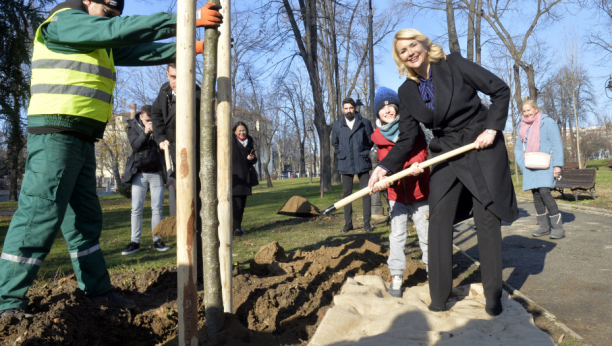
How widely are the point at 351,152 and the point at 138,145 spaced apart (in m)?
3.43

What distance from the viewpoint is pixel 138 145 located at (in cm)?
558

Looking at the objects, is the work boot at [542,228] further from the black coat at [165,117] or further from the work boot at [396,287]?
the black coat at [165,117]

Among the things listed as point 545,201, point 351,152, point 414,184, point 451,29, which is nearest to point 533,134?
point 545,201

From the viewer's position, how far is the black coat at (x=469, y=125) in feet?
9.78

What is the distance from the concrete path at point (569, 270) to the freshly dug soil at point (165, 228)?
13.9 feet

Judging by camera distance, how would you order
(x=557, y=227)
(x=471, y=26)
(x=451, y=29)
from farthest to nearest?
(x=471, y=26)
(x=451, y=29)
(x=557, y=227)

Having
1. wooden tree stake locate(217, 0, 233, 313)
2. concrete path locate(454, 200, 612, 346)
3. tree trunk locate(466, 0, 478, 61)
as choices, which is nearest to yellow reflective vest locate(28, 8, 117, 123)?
wooden tree stake locate(217, 0, 233, 313)

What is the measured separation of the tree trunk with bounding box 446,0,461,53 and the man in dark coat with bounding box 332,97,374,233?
10.8 meters

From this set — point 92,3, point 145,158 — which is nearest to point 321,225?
point 145,158

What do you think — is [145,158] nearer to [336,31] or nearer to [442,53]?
[442,53]

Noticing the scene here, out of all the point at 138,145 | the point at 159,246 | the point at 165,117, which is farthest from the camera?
the point at 159,246

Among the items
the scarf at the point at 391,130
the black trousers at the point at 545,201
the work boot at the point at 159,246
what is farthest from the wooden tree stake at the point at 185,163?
the black trousers at the point at 545,201

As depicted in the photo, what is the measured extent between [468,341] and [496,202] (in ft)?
3.32

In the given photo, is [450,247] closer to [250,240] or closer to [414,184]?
[414,184]
